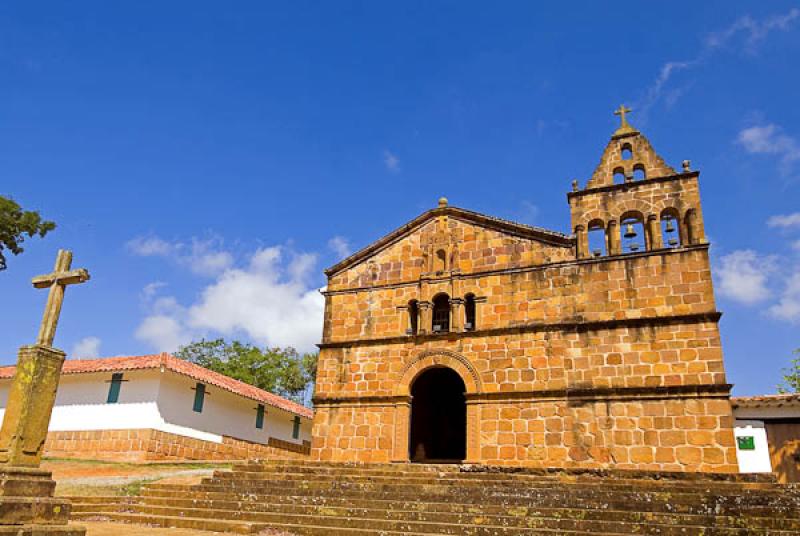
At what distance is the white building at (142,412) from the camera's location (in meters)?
21.7

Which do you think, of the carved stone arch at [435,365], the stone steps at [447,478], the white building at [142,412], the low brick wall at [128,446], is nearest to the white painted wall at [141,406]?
the white building at [142,412]

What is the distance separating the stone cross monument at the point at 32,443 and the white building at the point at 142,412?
1412cm

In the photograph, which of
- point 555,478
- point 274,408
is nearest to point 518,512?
point 555,478

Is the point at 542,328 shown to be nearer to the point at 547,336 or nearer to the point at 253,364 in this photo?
the point at 547,336

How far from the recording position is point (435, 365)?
57.9ft

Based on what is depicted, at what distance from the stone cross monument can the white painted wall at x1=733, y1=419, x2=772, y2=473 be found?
20328mm

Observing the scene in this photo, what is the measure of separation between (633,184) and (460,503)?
1070cm

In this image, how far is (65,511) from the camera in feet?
24.7

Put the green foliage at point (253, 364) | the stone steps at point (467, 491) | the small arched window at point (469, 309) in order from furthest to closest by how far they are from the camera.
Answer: the green foliage at point (253, 364), the small arched window at point (469, 309), the stone steps at point (467, 491)

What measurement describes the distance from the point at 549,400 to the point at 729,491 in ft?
18.7

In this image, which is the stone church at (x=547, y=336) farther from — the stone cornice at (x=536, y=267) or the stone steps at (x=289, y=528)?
the stone steps at (x=289, y=528)

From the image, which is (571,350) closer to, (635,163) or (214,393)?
(635,163)

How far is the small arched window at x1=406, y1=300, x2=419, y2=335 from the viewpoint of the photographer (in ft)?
60.8

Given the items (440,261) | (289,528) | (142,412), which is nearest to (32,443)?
(289,528)
